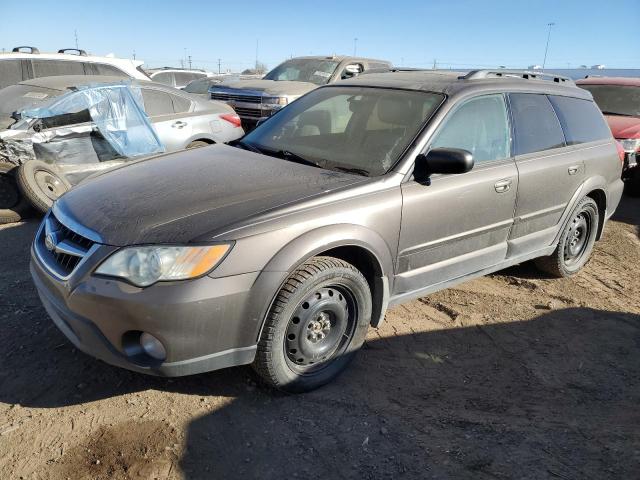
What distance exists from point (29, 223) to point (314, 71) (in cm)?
695

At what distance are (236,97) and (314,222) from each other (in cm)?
811

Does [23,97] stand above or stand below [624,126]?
above

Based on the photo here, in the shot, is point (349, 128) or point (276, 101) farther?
point (276, 101)

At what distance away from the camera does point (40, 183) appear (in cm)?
574

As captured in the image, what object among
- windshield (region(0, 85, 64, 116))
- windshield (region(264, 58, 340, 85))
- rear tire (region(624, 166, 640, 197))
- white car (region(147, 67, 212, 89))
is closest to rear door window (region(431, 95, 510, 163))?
windshield (region(0, 85, 64, 116))

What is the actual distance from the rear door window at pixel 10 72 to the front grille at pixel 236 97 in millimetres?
3737

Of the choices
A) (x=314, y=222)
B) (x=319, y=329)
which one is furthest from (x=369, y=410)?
(x=314, y=222)

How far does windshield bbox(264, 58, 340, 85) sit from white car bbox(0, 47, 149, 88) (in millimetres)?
3719

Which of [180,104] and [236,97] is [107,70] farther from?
[236,97]

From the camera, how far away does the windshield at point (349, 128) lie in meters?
3.38

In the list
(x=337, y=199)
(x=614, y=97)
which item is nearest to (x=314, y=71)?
Result: (x=614, y=97)

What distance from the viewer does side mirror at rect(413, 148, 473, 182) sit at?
3.11 metres

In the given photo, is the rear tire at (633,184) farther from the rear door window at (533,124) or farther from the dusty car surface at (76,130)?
the dusty car surface at (76,130)

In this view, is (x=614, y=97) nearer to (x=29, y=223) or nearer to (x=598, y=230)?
(x=598, y=230)
